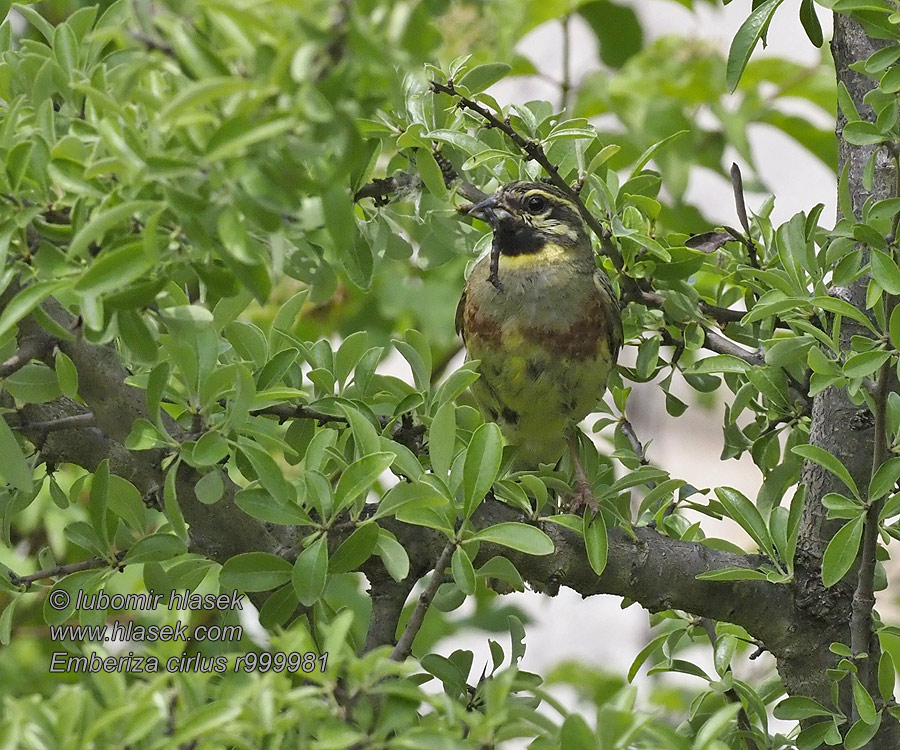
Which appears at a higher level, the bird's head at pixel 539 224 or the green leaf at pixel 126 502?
the bird's head at pixel 539 224

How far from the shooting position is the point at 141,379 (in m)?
1.50

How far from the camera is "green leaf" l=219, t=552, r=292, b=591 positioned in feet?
4.56

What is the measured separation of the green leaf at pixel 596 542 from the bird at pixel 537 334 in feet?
2.12

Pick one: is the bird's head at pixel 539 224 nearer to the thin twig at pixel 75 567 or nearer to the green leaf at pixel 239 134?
the thin twig at pixel 75 567

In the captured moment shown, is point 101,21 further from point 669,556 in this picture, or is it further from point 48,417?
point 669,556

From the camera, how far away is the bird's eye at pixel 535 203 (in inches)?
103

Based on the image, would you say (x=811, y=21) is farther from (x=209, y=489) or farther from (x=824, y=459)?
(x=209, y=489)

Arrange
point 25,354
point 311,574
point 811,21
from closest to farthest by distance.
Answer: point 311,574
point 25,354
point 811,21

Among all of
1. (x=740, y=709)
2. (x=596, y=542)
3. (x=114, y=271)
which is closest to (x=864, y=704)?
(x=740, y=709)

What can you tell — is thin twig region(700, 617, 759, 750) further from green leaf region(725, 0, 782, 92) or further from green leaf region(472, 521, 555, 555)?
green leaf region(725, 0, 782, 92)

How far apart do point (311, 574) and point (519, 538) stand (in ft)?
0.87

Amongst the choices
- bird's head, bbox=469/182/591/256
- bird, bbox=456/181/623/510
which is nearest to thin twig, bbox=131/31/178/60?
bird, bbox=456/181/623/510

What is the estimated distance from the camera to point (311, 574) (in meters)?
1.31

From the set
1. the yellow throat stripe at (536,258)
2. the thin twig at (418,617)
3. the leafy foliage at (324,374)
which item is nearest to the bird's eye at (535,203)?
the yellow throat stripe at (536,258)
